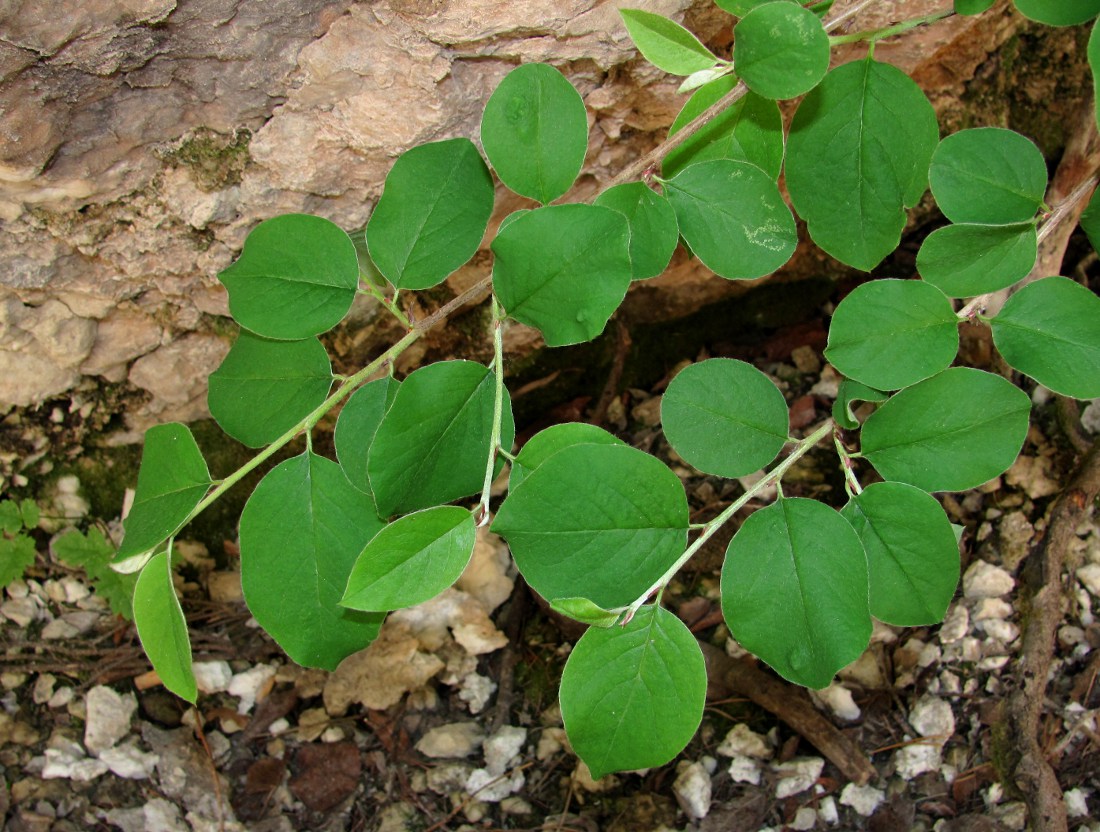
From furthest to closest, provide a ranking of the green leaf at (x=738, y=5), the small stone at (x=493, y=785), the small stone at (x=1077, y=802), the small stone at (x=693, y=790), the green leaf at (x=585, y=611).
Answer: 1. the small stone at (x=493, y=785)
2. the small stone at (x=693, y=790)
3. the small stone at (x=1077, y=802)
4. the green leaf at (x=738, y=5)
5. the green leaf at (x=585, y=611)

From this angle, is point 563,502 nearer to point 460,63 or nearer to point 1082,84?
point 460,63

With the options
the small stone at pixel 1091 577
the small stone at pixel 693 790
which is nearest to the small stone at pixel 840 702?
the small stone at pixel 693 790

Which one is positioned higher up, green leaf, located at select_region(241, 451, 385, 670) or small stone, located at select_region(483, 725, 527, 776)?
green leaf, located at select_region(241, 451, 385, 670)

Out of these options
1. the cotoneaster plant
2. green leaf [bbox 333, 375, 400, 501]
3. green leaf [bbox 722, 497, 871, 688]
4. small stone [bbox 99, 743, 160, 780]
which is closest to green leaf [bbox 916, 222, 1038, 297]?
the cotoneaster plant

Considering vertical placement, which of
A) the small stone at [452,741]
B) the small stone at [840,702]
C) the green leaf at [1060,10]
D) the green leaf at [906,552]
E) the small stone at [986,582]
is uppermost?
the green leaf at [1060,10]

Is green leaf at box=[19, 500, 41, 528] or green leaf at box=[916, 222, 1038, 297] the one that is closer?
green leaf at box=[916, 222, 1038, 297]

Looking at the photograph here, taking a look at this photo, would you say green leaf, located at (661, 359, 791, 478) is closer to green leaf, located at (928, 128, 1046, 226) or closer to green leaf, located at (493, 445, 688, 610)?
green leaf, located at (493, 445, 688, 610)

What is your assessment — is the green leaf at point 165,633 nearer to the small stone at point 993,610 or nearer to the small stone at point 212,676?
the small stone at point 212,676
